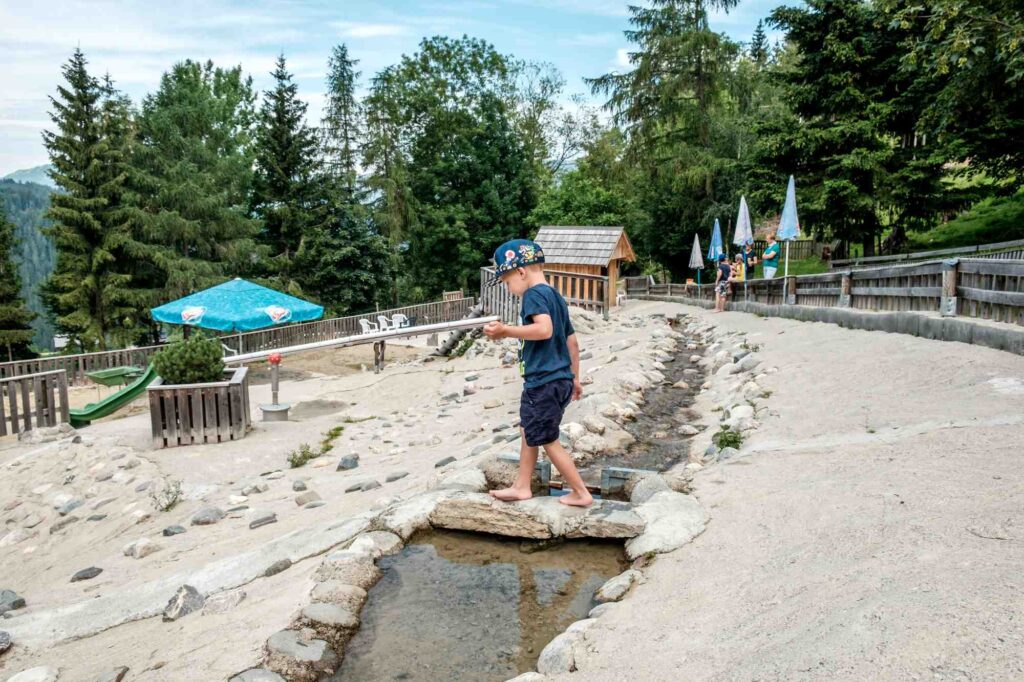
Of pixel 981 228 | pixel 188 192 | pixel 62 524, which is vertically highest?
pixel 188 192

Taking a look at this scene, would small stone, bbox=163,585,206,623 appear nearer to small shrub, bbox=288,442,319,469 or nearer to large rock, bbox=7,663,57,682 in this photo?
large rock, bbox=7,663,57,682

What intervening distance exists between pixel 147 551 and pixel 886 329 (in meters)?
9.69

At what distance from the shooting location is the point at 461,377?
13.0 m

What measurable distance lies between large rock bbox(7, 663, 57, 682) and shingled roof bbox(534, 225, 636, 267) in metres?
23.3

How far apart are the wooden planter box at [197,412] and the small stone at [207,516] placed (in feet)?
10.8

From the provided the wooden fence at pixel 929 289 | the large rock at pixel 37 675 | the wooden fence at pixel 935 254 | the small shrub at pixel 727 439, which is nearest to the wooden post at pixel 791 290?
the wooden fence at pixel 929 289

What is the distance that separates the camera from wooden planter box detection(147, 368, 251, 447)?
8.88 metres

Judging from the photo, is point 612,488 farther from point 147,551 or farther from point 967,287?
point 967,287

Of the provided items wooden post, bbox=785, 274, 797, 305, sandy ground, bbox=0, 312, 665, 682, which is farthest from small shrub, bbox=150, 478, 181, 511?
wooden post, bbox=785, 274, 797, 305

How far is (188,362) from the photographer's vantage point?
30.6 feet

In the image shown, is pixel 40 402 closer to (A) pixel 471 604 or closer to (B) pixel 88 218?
(A) pixel 471 604

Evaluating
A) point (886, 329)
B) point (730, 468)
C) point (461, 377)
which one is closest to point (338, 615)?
point (730, 468)

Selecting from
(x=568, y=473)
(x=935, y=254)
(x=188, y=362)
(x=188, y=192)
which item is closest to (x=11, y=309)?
(x=188, y=192)

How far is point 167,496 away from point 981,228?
28834 millimetres
